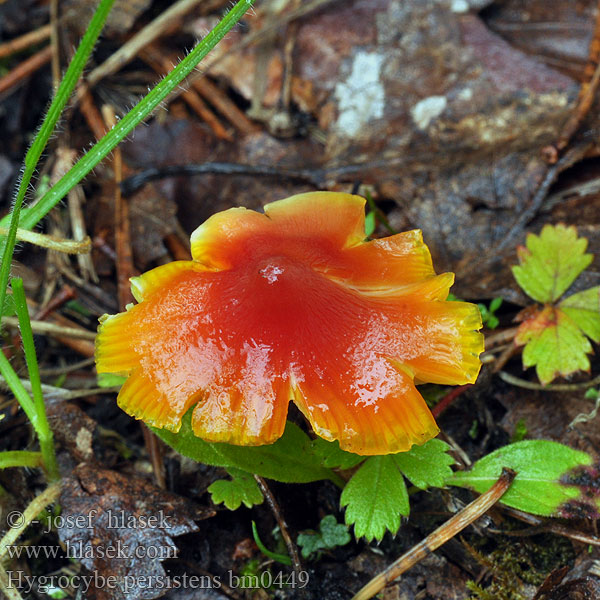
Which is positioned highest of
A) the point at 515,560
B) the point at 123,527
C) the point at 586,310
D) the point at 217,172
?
the point at 217,172

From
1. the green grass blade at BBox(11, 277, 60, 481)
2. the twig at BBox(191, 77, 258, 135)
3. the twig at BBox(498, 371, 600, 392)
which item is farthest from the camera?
the twig at BBox(191, 77, 258, 135)

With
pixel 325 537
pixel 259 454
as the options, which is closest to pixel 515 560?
pixel 325 537

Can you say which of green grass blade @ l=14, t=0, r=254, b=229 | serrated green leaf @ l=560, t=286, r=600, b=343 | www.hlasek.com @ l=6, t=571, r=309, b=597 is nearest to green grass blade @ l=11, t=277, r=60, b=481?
green grass blade @ l=14, t=0, r=254, b=229

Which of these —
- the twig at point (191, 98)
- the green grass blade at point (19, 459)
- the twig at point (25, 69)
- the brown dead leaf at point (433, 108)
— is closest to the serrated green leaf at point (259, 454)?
the green grass blade at point (19, 459)

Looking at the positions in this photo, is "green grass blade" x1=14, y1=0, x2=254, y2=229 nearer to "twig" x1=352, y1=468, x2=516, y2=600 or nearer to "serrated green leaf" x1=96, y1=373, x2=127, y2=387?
"serrated green leaf" x1=96, y1=373, x2=127, y2=387

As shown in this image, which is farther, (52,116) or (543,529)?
(543,529)

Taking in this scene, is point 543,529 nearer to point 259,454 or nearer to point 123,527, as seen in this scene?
point 259,454

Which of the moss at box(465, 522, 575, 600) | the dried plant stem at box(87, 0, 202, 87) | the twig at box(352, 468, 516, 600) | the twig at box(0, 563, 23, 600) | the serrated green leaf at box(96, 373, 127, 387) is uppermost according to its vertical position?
the dried plant stem at box(87, 0, 202, 87)
